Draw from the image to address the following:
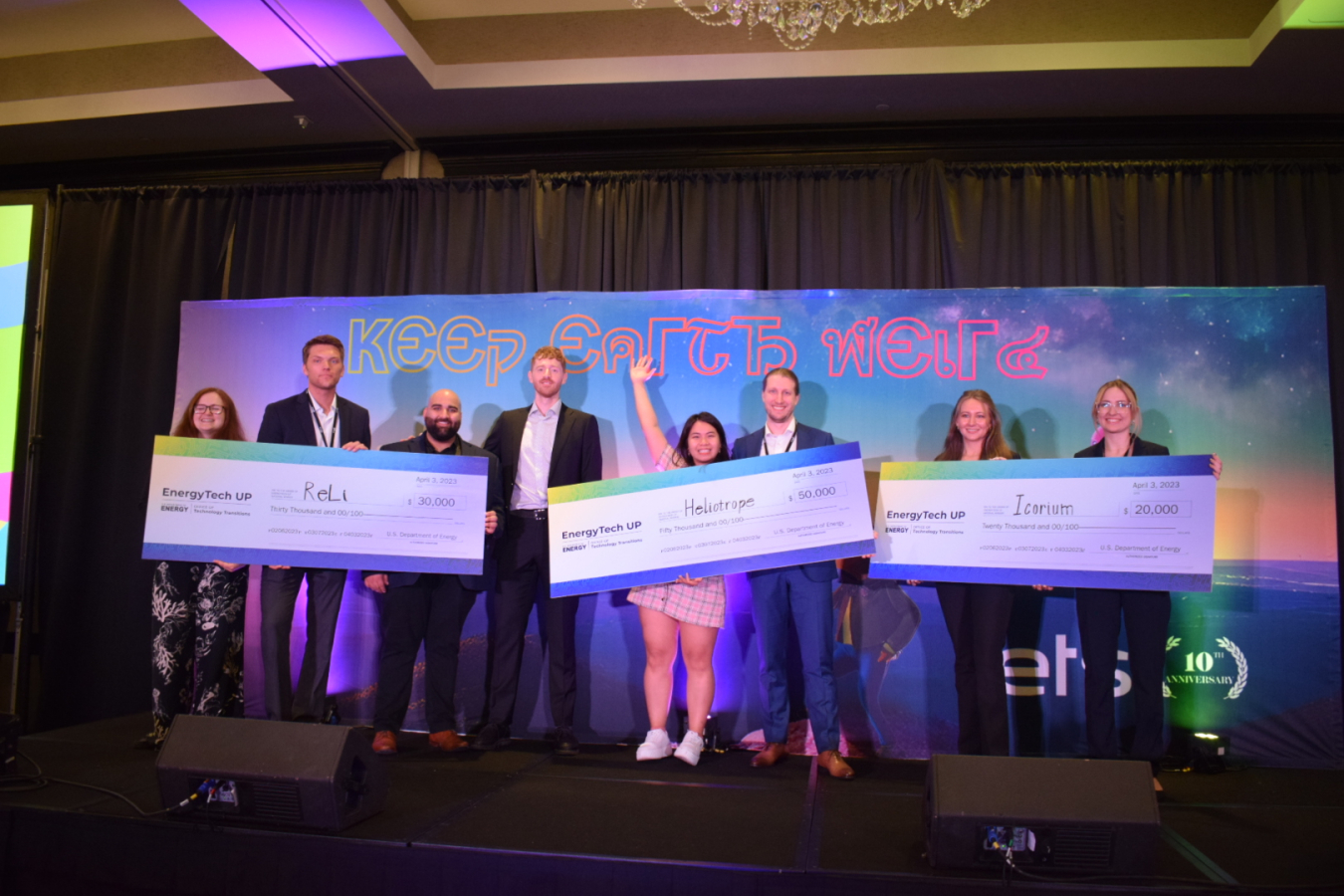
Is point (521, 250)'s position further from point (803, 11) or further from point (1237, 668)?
point (1237, 668)

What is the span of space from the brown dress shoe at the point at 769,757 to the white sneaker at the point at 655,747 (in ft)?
1.27

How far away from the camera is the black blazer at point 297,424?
13.3ft

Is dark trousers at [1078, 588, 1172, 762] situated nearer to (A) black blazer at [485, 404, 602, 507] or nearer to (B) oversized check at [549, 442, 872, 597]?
(B) oversized check at [549, 442, 872, 597]

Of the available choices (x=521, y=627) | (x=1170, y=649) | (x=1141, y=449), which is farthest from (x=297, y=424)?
(x=1170, y=649)

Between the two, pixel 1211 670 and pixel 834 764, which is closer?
pixel 834 764

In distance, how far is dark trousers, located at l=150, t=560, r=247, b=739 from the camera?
3.84 meters

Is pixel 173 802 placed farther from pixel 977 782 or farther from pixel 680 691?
pixel 977 782

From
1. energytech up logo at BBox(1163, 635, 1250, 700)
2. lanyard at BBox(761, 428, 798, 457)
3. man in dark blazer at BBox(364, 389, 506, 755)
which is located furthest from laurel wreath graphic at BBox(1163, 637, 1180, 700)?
man in dark blazer at BBox(364, 389, 506, 755)

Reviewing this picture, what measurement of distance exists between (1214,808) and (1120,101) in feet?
11.3

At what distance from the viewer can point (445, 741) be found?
12.5 ft

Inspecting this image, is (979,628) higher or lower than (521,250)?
lower

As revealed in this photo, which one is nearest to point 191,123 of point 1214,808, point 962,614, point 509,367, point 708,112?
point 509,367

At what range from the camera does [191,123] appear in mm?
5020

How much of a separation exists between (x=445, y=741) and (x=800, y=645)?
5.36 ft
